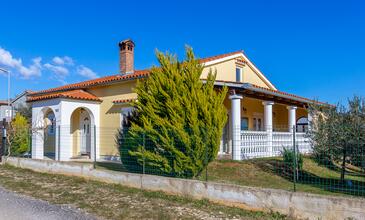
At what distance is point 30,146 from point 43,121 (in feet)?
5.66

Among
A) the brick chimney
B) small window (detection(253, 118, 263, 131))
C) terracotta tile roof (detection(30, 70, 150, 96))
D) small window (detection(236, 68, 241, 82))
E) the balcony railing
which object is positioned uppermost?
the brick chimney

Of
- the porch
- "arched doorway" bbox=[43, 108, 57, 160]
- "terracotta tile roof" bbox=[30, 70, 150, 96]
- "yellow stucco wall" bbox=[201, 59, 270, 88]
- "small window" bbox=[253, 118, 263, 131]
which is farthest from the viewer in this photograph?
"small window" bbox=[253, 118, 263, 131]

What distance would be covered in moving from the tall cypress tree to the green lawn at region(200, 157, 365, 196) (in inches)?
42.7

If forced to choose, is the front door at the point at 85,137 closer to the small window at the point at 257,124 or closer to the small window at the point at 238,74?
the small window at the point at 238,74

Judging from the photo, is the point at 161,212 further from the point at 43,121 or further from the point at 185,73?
the point at 43,121

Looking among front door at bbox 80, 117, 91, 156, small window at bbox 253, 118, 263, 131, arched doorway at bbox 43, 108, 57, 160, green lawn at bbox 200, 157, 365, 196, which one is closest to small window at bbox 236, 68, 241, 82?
small window at bbox 253, 118, 263, 131

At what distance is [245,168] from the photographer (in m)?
11.1

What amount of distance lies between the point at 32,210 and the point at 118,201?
178 cm

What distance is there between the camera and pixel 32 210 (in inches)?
256

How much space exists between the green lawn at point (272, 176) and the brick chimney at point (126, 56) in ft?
27.1

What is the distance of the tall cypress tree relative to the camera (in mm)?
8531

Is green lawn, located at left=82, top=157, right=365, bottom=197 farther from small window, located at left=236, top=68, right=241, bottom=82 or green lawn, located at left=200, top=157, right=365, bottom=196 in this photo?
small window, located at left=236, top=68, right=241, bottom=82

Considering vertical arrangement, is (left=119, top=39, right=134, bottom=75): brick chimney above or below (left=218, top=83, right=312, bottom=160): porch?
above

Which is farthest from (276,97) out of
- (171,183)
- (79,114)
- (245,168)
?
(79,114)
